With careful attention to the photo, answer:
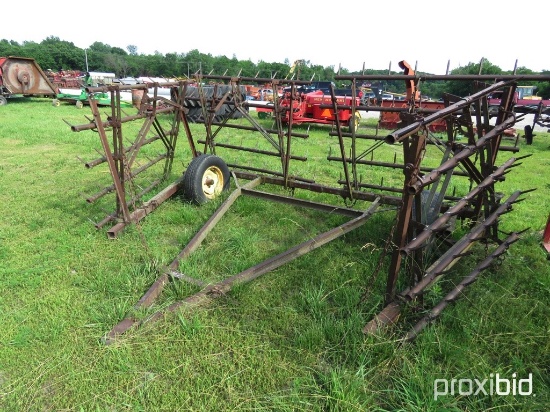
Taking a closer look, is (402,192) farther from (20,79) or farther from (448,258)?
(20,79)

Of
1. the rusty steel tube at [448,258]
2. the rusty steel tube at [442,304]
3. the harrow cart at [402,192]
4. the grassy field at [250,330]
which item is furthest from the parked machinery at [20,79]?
the rusty steel tube at [442,304]

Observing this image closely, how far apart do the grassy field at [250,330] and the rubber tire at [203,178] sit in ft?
1.70

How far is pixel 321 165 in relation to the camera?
7.78 metres

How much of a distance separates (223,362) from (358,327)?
92 cm

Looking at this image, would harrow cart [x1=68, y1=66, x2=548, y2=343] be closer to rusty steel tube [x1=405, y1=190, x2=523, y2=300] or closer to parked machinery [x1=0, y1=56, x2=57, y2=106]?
rusty steel tube [x1=405, y1=190, x2=523, y2=300]

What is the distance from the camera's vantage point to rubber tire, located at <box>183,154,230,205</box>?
15.8ft

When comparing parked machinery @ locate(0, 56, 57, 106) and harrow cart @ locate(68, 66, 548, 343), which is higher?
parked machinery @ locate(0, 56, 57, 106)

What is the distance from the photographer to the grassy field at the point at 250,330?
2109 mm

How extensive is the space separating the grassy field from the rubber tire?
520 mm

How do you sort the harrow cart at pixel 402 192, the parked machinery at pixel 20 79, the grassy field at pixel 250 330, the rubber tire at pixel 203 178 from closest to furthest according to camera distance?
the grassy field at pixel 250 330, the harrow cart at pixel 402 192, the rubber tire at pixel 203 178, the parked machinery at pixel 20 79

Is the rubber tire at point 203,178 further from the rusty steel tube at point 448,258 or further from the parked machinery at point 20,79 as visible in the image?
the parked machinery at point 20,79

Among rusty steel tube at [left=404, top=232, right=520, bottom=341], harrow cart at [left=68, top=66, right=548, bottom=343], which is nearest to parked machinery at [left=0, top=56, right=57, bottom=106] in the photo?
harrow cart at [left=68, top=66, right=548, bottom=343]

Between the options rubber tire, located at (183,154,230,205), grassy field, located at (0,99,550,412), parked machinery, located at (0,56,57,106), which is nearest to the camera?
grassy field, located at (0,99,550,412)

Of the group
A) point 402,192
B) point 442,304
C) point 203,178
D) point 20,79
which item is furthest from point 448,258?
point 20,79
